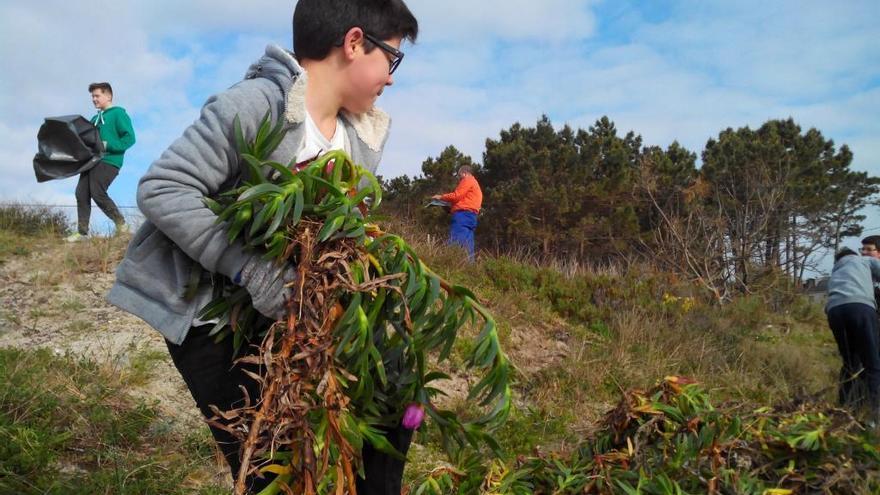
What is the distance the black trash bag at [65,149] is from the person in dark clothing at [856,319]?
A: 26.9 ft

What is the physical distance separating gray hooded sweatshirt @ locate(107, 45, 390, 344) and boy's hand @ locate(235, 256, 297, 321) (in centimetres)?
3

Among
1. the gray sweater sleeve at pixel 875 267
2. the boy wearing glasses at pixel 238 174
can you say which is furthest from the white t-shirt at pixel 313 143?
the gray sweater sleeve at pixel 875 267

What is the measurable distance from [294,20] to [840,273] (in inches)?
270

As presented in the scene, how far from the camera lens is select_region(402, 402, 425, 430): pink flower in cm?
171

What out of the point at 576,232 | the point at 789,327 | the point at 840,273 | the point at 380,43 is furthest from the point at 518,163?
the point at 380,43

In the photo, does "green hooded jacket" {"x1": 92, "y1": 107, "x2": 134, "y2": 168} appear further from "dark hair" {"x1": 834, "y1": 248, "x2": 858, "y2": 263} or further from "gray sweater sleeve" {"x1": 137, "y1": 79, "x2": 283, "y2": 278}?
"dark hair" {"x1": 834, "y1": 248, "x2": 858, "y2": 263}

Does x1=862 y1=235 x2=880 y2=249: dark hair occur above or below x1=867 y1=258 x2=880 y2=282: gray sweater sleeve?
above

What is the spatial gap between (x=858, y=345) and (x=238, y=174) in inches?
271

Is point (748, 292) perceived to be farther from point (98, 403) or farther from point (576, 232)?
point (98, 403)

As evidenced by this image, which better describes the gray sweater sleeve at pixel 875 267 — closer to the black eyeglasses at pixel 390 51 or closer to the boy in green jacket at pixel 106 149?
the black eyeglasses at pixel 390 51

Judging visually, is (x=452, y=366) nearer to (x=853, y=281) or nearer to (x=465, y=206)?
(x=853, y=281)

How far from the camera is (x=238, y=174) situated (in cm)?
178

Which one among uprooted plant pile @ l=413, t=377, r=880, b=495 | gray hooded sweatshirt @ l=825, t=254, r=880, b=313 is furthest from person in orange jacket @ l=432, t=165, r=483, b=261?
uprooted plant pile @ l=413, t=377, r=880, b=495

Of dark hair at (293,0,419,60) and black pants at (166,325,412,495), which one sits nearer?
black pants at (166,325,412,495)
